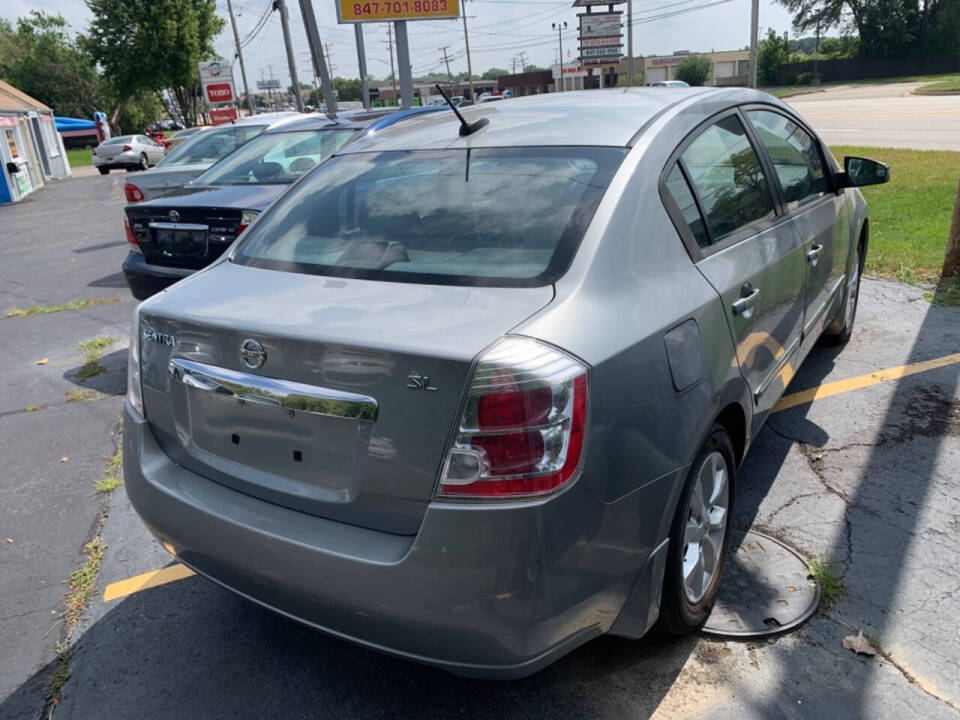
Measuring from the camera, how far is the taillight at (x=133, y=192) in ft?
29.9

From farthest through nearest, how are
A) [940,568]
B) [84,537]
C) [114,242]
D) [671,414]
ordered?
[114,242]
[84,537]
[940,568]
[671,414]

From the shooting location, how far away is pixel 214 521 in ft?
7.52

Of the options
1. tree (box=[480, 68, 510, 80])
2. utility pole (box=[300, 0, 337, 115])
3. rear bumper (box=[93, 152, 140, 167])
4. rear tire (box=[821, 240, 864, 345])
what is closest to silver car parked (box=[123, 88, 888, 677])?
rear tire (box=[821, 240, 864, 345])

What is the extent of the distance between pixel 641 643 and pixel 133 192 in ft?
27.8

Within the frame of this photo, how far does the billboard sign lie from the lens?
6369 centimetres

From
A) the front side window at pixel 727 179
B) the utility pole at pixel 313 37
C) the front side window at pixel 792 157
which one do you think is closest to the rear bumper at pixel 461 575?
the front side window at pixel 727 179

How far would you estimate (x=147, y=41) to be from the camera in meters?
42.8

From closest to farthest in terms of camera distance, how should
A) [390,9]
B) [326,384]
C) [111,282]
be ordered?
[326,384], [111,282], [390,9]

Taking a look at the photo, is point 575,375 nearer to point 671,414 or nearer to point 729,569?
point 671,414

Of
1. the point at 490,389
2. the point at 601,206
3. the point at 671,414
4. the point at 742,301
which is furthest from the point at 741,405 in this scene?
the point at 490,389

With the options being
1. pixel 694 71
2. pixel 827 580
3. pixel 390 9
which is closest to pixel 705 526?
pixel 827 580

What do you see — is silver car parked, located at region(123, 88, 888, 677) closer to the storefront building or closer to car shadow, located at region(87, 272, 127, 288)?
car shadow, located at region(87, 272, 127, 288)

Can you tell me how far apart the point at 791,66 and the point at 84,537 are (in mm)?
76035

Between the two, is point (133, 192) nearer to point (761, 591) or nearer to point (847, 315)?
point (847, 315)
